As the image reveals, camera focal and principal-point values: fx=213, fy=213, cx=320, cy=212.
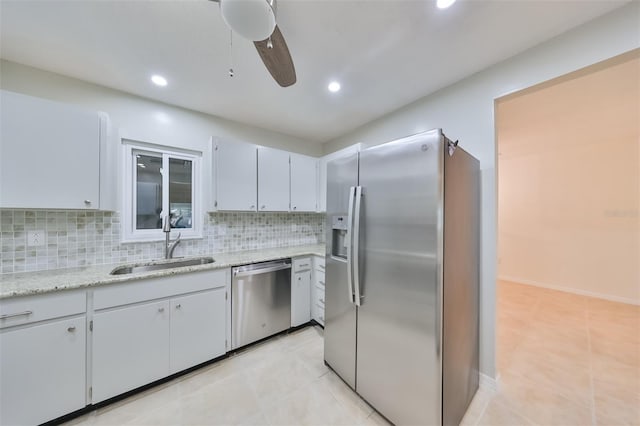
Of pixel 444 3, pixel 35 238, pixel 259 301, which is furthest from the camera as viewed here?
pixel 259 301

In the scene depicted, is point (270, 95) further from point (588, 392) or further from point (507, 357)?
point (588, 392)

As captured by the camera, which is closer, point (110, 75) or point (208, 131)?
point (110, 75)

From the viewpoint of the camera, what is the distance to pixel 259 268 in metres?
2.28

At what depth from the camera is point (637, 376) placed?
1.80 m

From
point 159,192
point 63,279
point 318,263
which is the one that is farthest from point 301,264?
point 63,279

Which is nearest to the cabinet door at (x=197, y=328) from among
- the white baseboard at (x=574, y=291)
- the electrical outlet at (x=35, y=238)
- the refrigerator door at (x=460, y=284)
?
the electrical outlet at (x=35, y=238)

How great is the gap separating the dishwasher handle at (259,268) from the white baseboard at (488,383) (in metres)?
1.99

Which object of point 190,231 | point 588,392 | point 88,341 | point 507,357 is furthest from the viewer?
point 190,231

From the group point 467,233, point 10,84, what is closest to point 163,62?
point 10,84

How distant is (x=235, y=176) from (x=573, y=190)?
18.5 feet

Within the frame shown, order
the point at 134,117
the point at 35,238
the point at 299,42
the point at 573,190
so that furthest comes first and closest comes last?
1. the point at 573,190
2. the point at 134,117
3. the point at 35,238
4. the point at 299,42

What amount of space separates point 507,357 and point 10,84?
5007 mm

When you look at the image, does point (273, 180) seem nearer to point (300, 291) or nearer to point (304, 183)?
point (304, 183)

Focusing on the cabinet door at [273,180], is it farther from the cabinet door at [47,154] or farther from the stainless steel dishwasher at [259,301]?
the cabinet door at [47,154]
